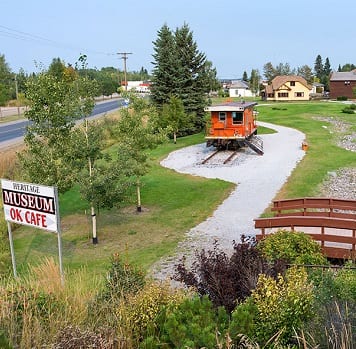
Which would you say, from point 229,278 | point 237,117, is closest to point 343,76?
point 237,117

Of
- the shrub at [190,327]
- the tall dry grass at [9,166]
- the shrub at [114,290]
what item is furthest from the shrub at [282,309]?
the tall dry grass at [9,166]

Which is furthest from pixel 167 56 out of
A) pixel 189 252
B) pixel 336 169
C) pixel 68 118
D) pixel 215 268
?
pixel 215 268

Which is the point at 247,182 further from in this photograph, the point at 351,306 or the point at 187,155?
the point at 351,306

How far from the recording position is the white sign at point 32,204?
7.12m

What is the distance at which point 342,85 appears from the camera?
75.8 m

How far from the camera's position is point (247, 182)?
18.7 metres

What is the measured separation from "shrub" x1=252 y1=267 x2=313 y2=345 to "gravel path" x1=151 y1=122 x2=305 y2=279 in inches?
155

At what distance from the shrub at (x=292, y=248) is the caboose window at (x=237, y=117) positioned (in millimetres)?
18403

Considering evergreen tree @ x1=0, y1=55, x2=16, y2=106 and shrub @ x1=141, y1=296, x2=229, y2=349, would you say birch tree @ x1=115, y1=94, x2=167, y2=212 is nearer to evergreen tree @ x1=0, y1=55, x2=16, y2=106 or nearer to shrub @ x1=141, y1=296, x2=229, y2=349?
shrub @ x1=141, y1=296, x2=229, y2=349

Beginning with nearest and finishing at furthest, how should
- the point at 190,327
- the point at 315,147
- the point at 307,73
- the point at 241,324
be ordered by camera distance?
1. the point at 190,327
2. the point at 241,324
3. the point at 315,147
4. the point at 307,73

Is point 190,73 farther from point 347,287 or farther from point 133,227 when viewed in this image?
point 347,287

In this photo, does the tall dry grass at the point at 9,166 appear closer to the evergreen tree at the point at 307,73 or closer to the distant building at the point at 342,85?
the distant building at the point at 342,85

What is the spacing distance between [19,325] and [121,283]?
4.98 ft

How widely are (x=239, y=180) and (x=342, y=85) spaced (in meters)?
63.8
